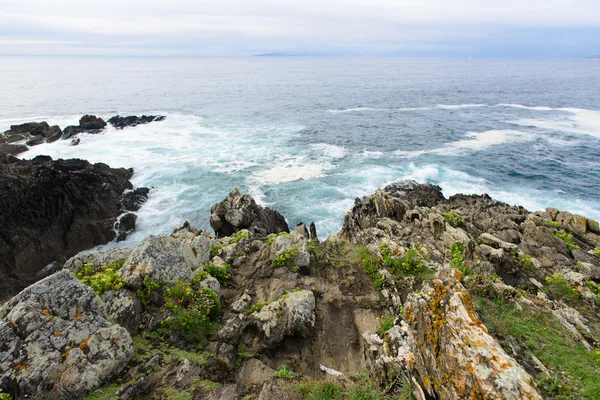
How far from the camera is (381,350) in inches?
337

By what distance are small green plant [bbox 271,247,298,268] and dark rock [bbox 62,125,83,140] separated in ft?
186

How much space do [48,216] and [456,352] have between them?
32.8 meters

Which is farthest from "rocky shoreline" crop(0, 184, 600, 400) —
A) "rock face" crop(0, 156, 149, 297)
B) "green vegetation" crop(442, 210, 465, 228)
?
"rock face" crop(0, 156, 149, 297)

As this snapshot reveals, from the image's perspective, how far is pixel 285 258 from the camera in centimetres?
1508

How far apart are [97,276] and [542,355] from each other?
13.6m

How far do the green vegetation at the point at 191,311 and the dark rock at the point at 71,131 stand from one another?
188 feet

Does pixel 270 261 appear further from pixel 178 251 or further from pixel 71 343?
pixel 71 343

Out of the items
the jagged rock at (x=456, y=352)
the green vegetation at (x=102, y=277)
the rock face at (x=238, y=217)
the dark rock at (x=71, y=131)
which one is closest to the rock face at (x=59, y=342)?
the green vegetation at (x=102, y=277)

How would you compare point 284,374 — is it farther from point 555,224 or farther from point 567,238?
point 555,224

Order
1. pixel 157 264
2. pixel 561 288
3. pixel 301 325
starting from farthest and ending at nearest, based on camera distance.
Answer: pixel 561 288 < pixel 157 264 < pixel 301 325

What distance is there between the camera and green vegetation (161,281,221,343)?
33.7ft

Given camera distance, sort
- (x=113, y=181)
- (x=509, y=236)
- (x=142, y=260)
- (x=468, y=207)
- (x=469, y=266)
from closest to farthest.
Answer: (x=142, y=260) → (x=469, y=266) → (x=509, y=236) → (x=468, y=207) → (x=113, y=181)

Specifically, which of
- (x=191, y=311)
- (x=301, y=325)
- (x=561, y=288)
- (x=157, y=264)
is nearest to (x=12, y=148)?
(x=157, y=264)

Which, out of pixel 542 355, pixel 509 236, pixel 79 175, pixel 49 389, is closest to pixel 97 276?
pixel 49 389
